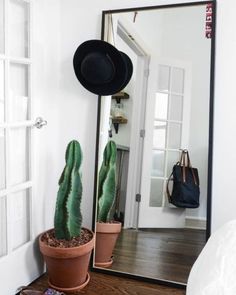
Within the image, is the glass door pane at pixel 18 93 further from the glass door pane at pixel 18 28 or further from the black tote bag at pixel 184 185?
the black tote bag at pixel 184 185

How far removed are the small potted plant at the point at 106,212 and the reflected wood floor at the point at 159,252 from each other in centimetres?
6

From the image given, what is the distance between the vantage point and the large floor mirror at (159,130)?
1.92 metres

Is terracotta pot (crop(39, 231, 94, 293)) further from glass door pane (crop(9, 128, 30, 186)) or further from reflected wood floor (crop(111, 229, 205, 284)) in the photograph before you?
glass door pane (crop(9, 128, 30, 186))

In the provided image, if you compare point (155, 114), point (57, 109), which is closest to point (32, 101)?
point (57, 109)

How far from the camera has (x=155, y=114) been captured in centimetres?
204

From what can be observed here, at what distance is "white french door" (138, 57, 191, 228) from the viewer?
1.99 metres

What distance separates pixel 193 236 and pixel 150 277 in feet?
1.25

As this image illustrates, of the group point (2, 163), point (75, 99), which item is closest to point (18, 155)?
point (2, 163)

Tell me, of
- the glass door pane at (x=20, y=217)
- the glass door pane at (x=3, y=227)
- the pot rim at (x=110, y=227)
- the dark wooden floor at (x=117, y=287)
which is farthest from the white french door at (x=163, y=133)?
the glass door pane at (x=3, y=227)

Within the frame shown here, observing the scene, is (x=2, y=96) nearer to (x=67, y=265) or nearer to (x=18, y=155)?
(x=18, y=155)

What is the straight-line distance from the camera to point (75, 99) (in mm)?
→ 2191

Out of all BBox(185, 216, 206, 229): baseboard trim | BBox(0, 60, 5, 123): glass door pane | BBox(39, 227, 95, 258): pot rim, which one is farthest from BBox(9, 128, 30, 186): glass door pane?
BBox(185, 216, 206, 229): baseboard trim

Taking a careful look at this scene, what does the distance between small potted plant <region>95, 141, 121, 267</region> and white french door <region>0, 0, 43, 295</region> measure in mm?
438

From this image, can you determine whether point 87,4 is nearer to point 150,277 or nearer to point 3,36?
point 3,36
